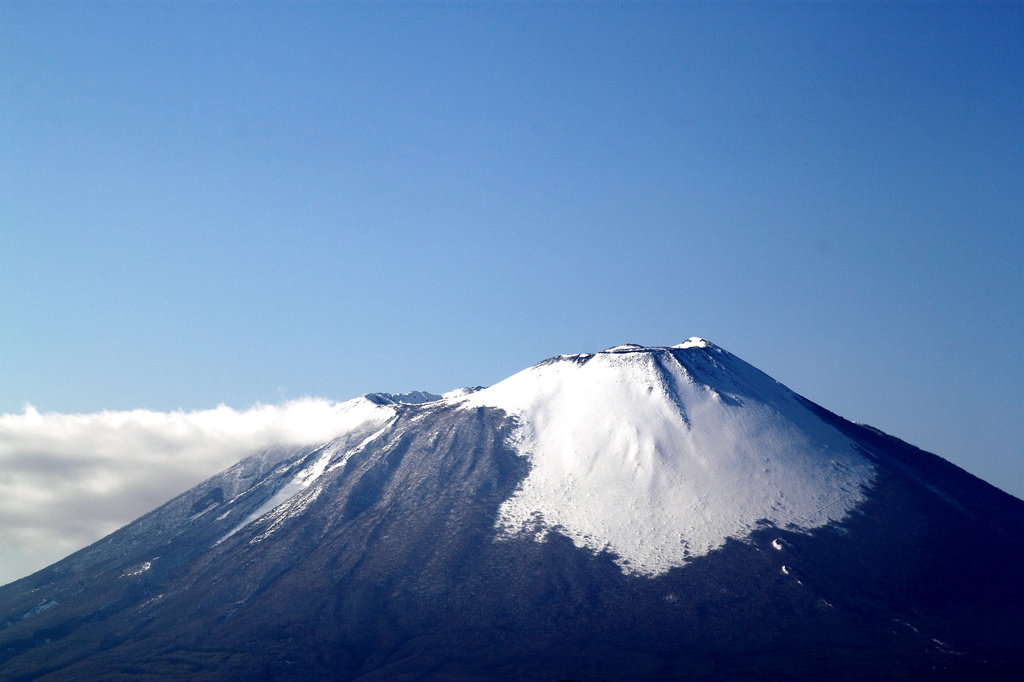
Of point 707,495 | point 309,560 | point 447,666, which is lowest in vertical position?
point 447,666

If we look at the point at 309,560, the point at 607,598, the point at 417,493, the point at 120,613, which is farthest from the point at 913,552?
the point at 120,613

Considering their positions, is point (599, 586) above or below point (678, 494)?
below

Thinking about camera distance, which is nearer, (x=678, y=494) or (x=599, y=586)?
(x=599, y=586)

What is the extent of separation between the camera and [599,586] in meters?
165

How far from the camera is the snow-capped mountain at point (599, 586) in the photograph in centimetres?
15000

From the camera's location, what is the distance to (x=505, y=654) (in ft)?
499

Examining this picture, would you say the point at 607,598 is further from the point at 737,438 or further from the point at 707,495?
the point at 737,438

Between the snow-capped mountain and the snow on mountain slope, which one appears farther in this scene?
the snow on mountain slope

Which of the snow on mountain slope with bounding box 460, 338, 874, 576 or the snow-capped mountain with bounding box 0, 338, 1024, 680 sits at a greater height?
the snow on mountain slope with bounding box 460, 338, 874, 576

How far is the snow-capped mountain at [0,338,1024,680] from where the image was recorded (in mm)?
150000

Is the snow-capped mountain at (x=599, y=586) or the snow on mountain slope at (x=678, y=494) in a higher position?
the snow on mountain slope at (x=678, y=494)

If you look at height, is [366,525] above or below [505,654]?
above

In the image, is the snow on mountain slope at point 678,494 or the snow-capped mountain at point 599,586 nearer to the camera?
the snow-capped mountain at point 599,586

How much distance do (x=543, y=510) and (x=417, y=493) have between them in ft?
91.1
